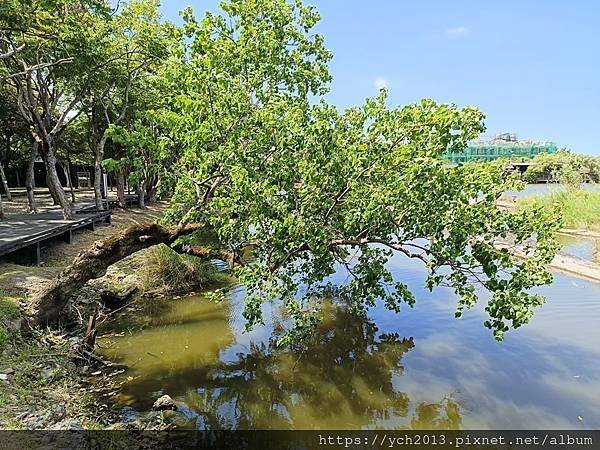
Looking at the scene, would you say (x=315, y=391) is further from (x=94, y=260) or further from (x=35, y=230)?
(x=35, y=230)

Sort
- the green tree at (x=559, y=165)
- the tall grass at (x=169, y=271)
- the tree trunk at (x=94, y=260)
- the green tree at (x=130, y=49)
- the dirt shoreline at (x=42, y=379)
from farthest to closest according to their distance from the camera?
the green tree at (x=559, y=165)
the green tree at (x=130, y=49)
the tall grass at (x=169, y=271)
the tree trunk at (x=94, y=260)
the dirt shoreline at (x=42, y=379)

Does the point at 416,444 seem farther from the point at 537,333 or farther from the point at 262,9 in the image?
the point at 262,9

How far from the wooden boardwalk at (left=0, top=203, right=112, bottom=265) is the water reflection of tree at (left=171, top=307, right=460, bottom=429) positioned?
243 inches

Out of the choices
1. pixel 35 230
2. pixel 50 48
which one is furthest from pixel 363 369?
pixel 50 48

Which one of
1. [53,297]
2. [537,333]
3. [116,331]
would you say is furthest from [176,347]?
[537,333]

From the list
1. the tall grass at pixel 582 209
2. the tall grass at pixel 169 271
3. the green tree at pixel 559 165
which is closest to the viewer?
the tall grass at pixel 169 271

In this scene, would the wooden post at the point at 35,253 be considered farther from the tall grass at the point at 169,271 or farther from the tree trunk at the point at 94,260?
the tree trunk at the point at 94,260

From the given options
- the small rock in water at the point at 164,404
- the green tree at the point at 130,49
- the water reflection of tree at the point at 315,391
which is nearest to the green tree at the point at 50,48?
the green tree at the point at 130,49

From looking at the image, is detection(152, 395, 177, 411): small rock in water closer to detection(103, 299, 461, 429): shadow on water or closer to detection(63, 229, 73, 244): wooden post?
detection(103, 299, 461, 429): shadow on water

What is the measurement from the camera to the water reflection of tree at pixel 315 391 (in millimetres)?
7180

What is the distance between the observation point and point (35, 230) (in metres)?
13.2

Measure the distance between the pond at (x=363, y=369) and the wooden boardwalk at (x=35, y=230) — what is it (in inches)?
129

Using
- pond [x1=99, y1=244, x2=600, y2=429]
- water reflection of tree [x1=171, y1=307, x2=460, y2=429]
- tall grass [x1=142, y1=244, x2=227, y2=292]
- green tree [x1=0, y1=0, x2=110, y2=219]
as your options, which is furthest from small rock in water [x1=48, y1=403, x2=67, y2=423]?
green tree [x1=0, y1=0, x2=110, y2=219]

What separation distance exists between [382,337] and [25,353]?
7174 mm
